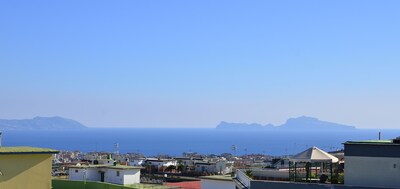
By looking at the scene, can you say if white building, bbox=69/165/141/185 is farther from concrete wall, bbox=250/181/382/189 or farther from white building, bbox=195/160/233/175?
concrete wall, bbox=250/181/382/189

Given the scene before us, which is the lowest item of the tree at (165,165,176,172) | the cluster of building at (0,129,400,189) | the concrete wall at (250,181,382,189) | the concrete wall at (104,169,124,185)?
the tree at (165,165,176,172)

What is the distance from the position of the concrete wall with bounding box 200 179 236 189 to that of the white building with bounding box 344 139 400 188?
14.4m

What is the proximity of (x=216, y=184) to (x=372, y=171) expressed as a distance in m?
17.1

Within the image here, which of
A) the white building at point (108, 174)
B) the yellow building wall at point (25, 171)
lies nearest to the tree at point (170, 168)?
the white building at point (108, 174)

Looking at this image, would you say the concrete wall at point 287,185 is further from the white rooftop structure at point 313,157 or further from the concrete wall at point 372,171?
the white rooftop structure at point 313,157

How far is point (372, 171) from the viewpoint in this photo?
73.3 ft

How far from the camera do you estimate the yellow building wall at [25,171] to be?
27295 mm

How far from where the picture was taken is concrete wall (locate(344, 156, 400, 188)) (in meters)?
21.9

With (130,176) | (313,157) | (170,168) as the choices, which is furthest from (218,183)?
(170,168)

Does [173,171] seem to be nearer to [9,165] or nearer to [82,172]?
[82,172]

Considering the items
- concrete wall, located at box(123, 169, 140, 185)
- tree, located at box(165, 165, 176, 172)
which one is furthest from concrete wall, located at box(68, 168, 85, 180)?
tree, located at box(165, 165, 176, 172)

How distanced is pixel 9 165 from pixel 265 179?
37.3 ft

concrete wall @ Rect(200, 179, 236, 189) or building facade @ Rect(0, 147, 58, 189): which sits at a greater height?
building facade @ Rect(0, 147, 58, 189)

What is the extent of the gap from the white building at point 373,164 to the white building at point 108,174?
83.6 ft
